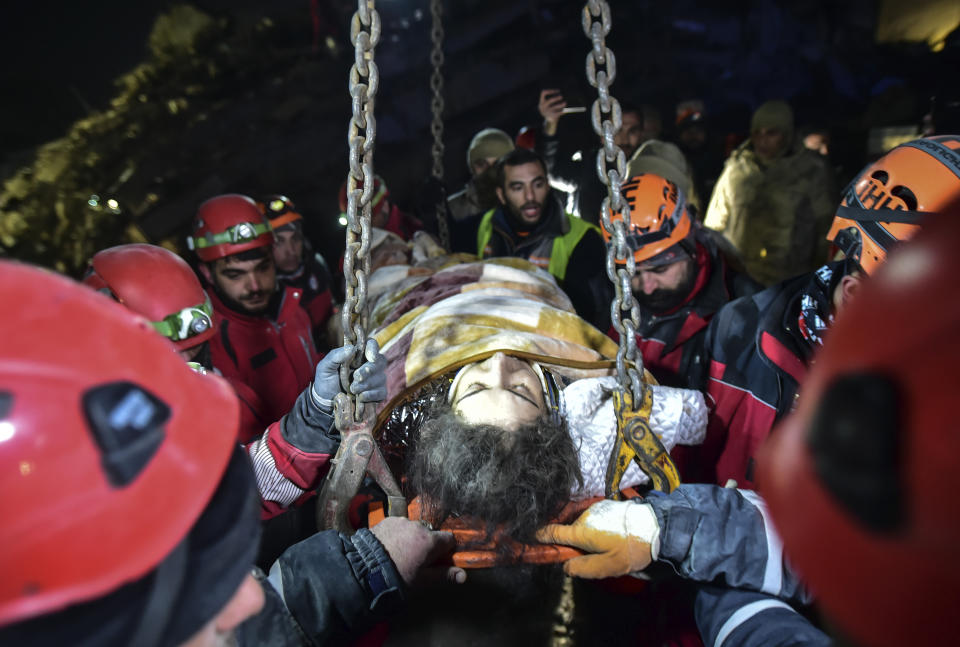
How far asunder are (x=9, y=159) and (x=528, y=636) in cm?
1117

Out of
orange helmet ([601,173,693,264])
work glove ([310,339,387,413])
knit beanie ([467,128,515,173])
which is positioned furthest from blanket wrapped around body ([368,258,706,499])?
knit beanie ([467,128,515,173])

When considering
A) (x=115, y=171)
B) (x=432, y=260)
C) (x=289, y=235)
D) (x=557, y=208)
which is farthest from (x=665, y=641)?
(x=115, y=171)

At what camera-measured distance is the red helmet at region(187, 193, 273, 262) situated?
12.6 feet

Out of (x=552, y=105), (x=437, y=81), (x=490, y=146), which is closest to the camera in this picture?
(x=437, y=81)

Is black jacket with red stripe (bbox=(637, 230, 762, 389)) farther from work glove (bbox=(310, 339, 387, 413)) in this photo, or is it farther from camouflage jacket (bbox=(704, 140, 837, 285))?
camouflage jacket (bbox=(704, 140, 837, 285))


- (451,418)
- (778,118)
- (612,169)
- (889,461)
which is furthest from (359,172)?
(778,118)

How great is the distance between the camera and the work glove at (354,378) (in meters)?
1.94

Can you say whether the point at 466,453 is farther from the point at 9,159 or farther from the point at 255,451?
the point at 9,159

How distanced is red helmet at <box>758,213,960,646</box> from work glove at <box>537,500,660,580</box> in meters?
1.10

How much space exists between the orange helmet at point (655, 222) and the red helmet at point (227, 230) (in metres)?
2.71

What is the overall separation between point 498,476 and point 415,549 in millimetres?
523

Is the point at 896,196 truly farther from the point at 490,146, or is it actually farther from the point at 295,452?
the point at 490,146

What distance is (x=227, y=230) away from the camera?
383 centimetres

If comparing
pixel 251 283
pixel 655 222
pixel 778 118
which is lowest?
pixel 251 283
